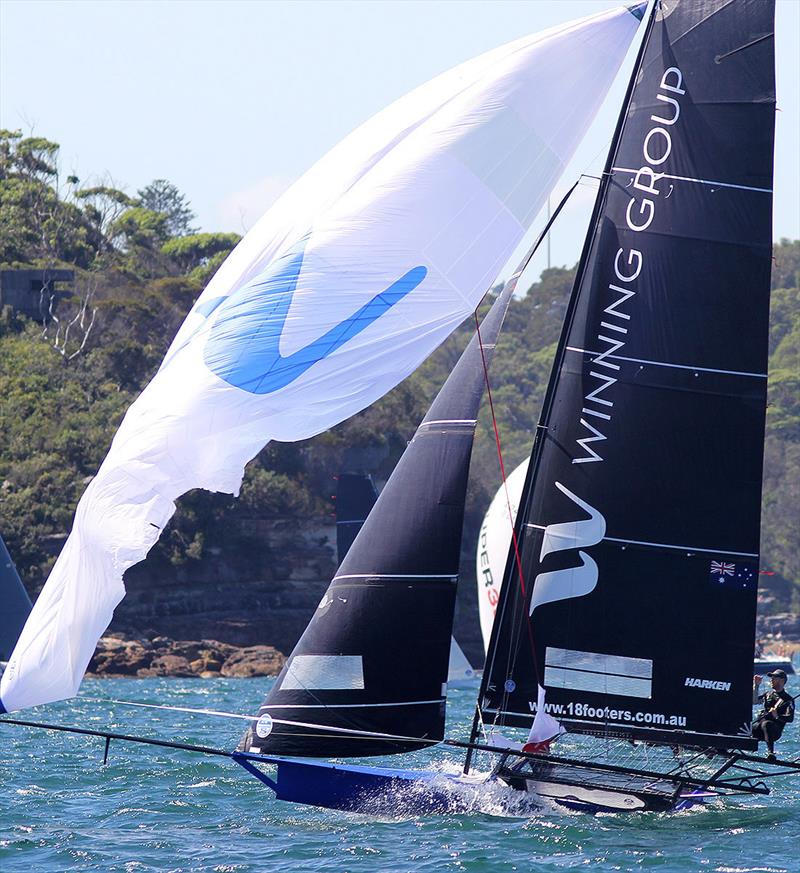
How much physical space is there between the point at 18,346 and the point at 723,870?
166 feet

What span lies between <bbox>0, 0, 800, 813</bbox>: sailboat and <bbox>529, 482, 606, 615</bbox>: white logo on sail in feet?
0.06

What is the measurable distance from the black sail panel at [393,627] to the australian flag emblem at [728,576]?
2.03 metres

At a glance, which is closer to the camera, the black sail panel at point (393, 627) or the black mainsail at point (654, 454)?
the black sail panel at point (393, 627)

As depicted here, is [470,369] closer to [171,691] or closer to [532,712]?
[532,712]

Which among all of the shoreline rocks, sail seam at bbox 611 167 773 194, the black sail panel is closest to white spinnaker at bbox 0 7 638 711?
sail seam at bbox 611 167 773 194

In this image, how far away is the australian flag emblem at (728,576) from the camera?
1242 centimetres

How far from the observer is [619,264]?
1234 centimetres

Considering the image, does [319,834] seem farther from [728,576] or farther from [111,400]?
[111,400]

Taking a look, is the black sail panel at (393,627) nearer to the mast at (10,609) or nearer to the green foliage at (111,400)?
the mast at (10,609)

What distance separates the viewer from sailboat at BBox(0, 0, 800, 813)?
478 inches

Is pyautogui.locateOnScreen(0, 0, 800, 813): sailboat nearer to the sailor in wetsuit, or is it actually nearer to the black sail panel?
the black sail panel

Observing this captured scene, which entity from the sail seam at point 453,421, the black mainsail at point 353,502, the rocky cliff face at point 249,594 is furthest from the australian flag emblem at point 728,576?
the rocky cliff face at point 249,594

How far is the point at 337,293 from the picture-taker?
36.7 feet

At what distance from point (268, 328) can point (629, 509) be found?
131 inches
